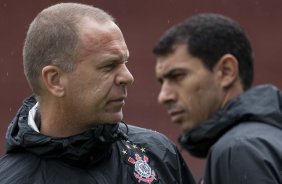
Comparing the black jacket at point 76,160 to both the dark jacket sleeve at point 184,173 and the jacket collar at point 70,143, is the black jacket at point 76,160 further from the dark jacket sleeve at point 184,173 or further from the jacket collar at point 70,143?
the dark jacket sleeve at point 184,173

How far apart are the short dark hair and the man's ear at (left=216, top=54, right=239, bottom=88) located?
0.02 meters

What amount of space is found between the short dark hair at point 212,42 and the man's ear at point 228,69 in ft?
0.07

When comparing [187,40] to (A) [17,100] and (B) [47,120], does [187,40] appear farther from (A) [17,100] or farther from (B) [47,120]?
(A) [17,100]

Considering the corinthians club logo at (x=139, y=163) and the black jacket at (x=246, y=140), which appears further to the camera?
the corinthians club logo at (x=139, y=163)

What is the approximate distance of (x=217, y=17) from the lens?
359 centimetres

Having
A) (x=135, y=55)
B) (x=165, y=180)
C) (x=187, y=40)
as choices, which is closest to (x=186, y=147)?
(x=165, y=180)

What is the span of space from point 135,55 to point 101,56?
4.19m

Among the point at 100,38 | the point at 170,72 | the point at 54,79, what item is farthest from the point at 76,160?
the point at 170,72

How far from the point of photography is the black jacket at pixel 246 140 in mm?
2922

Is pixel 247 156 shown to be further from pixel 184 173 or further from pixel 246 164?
pixel 184 173

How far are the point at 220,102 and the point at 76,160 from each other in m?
0.57

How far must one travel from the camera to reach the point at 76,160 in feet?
10.7

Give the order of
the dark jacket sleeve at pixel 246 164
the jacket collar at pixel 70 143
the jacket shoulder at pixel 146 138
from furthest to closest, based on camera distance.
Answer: the jacket shoulder at pixel 146 138 → the jacket collar at pixel 70 143 → the dark jacket sleeve at pixel 246 164

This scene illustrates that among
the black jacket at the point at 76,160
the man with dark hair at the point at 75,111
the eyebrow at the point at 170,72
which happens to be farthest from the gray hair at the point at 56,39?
the eyebrow at the point at 170,72
